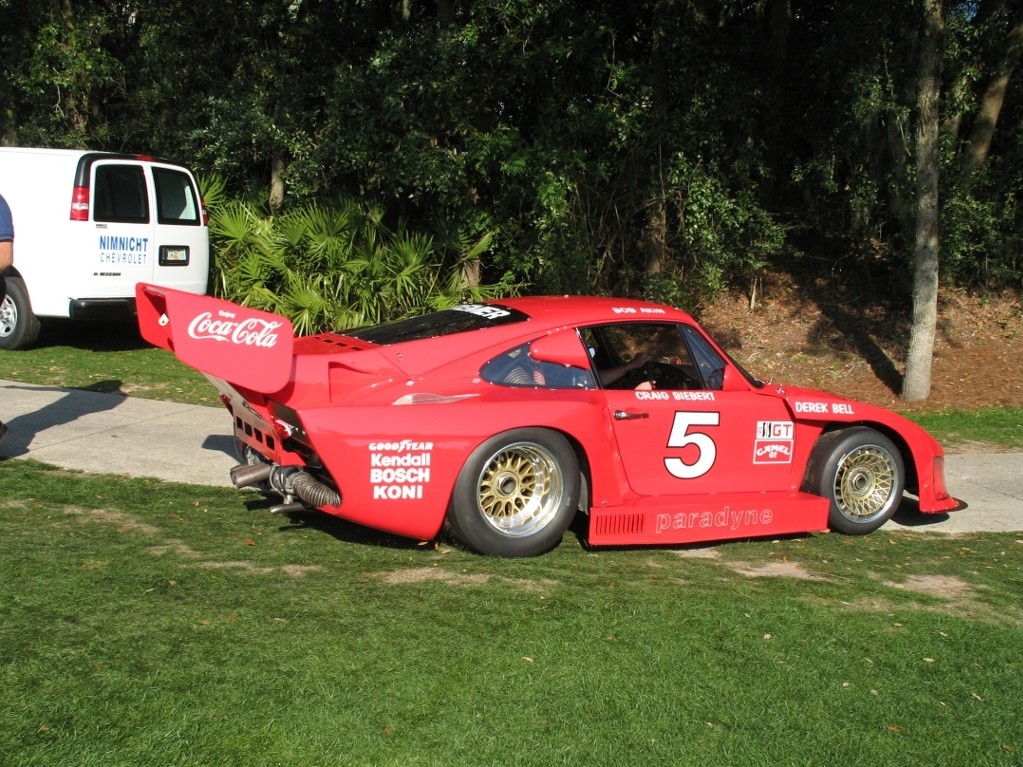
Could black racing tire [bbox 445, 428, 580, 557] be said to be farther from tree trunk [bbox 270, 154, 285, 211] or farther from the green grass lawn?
tree trunk [bbox 270, 154, 285, 211]

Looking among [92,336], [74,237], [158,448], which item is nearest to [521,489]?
[158,448]

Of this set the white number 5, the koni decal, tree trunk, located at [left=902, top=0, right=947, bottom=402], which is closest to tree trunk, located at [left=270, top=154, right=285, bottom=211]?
tree trunk, located at [left=902, top=0, right=947, bottom=402]

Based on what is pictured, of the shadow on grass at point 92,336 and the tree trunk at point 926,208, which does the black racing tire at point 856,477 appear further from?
the shadow on grass at point 92,336

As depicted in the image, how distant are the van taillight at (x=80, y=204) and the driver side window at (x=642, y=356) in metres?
6.98

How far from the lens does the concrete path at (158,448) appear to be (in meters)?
7.48

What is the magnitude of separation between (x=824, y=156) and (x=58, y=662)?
43.2ft

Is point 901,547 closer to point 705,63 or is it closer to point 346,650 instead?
point 346,650

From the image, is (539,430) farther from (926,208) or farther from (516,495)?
(926,208)

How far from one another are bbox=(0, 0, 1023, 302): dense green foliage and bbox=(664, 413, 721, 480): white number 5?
6.86 meters

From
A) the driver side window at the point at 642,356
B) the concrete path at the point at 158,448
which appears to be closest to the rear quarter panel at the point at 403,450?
the driver side window at the point at 642,356

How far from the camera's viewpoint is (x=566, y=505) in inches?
232

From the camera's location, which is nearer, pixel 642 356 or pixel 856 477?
pixel 642 356

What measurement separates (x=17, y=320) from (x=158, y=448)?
466cm

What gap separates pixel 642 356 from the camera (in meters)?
6.86
